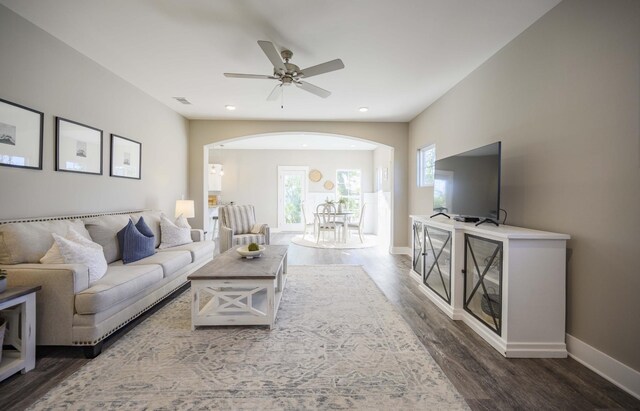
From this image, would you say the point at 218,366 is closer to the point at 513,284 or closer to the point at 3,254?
the point at 3,254

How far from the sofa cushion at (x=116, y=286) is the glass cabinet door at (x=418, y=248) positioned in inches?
117

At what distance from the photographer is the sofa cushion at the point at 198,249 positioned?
339cm

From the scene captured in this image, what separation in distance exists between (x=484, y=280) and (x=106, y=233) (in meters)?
3.66

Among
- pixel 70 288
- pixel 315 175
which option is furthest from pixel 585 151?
pixel 315 175

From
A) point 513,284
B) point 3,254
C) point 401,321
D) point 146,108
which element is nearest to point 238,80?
point 146,108

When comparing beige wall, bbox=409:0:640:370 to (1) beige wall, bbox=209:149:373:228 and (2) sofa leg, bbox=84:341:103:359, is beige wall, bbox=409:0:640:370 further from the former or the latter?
(1) beige wall, bbox=209:149:373:228

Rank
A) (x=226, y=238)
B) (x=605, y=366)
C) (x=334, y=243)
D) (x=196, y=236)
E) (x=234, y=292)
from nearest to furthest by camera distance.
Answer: (x=605, y=366) → (x=234, y=292) → (x=196, y=236) → (x=226, y=238) → (x=334, y=243)

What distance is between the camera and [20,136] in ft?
7.45

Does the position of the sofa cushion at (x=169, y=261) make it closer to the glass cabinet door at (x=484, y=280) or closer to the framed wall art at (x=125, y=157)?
the framed wall art at (x=125, y=157)

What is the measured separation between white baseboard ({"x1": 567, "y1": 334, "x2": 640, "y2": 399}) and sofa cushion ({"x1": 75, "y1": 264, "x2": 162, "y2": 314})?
3.42 m

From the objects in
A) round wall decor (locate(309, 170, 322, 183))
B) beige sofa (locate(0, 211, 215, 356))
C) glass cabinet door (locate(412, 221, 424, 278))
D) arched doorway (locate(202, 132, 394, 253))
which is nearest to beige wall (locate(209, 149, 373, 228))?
arched doorway (locate(202, 132, 394, 253))

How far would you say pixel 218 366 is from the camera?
5.98 ft

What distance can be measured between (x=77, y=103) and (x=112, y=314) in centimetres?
226

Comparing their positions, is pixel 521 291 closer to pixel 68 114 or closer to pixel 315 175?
pixel 68 114
